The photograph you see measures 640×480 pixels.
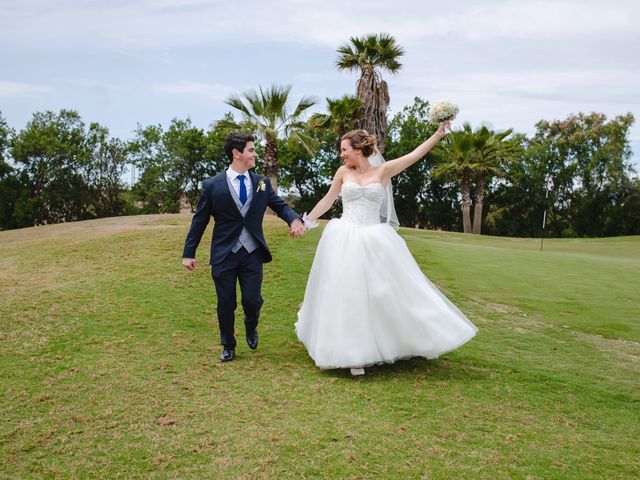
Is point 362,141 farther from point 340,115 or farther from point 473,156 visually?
point 473,156

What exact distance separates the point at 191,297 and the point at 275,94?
72.7 feet

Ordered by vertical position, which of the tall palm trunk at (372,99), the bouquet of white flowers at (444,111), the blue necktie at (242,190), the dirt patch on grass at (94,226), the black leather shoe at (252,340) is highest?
the tall palm trunk at (372,99)

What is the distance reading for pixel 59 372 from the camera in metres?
6.18

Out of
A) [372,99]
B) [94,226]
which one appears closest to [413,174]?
[372,99]

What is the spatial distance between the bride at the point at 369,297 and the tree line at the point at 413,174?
37949mm

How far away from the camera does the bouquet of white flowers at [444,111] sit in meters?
7.05

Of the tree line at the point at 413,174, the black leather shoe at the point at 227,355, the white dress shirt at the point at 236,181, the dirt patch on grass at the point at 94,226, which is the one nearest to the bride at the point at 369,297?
the black leather shoe at the point at 227,355

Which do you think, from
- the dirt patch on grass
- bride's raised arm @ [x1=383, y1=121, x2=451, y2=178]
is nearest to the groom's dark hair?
bride's raised arm @ [x1=383, y1=121, x2=451, y2=178]

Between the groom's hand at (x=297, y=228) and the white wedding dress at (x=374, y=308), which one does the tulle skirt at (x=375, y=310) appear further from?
the groom's hand at (x=297, y=228)

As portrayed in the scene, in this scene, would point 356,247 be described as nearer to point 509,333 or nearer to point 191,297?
point 509,333

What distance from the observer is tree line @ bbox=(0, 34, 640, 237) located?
4688 centimetres

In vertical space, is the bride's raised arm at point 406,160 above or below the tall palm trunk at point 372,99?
below

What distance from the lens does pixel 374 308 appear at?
6.23 meters

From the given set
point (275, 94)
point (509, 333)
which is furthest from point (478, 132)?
point (509, 333)
